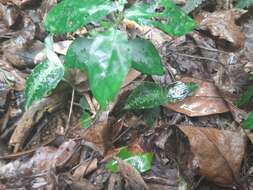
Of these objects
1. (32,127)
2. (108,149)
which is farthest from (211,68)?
(32,127)

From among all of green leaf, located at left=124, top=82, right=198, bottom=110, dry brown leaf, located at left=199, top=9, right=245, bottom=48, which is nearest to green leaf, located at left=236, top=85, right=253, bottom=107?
green leaf, located at left=124, top=82, right=198, bottom=110

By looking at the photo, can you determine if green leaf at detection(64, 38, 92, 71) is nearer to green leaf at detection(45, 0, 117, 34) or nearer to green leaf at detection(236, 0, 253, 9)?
green leaf at detection(45, 0, 117, 34)

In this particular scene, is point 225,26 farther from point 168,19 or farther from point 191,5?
point 168,19

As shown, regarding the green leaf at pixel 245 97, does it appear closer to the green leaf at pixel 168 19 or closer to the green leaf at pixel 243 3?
the green leaf at pixel 168 19

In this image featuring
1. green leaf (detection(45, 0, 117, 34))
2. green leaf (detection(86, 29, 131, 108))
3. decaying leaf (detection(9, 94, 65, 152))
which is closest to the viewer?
green leaf (detection(86, 29, 131, 108))

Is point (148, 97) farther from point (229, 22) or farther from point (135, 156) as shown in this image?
point (229, 22)

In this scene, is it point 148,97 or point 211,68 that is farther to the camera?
point 211,68
